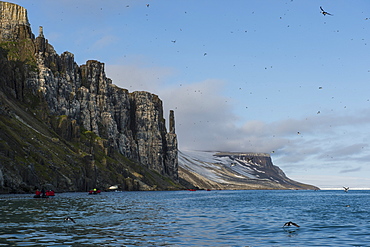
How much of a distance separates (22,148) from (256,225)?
14664 cm

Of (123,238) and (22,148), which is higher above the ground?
(22,148)

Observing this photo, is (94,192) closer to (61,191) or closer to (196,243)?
(61,191)

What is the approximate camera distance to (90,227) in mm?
48094

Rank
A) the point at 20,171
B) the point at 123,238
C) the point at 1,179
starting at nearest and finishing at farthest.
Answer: the point at 123,238, the point at 1,179, the point at 20,171

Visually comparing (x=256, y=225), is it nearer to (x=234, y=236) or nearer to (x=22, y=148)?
(x=234, y=236)

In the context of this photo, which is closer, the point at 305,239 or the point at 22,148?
the point at 305,239

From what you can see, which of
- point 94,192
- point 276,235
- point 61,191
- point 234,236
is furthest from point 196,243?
point 61,191

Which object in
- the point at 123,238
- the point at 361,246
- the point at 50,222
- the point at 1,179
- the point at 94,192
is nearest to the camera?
the point at 361,246

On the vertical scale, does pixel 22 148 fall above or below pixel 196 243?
above

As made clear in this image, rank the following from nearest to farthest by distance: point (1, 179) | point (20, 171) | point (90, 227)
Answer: point (90, 227), point (1, 179), point (20, 171)

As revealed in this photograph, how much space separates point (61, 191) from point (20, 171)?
32112 mm

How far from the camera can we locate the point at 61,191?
182000mm

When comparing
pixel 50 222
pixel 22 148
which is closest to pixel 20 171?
pixel 22 148

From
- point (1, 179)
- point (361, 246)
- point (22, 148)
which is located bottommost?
point (361, 246)
